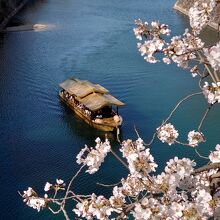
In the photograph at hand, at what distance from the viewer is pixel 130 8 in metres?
50.5

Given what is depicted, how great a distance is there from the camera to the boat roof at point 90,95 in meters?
22.0

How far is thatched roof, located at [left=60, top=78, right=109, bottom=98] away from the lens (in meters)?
23.3

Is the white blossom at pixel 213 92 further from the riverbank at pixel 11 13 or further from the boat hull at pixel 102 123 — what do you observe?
the riverbank at pixel 11 13

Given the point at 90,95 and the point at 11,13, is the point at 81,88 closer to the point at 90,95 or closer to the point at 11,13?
the point at 90,95

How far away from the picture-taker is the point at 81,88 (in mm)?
24016

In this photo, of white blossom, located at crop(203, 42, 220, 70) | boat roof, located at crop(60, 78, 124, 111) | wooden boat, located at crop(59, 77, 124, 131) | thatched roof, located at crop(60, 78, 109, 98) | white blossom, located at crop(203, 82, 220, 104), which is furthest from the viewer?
thatched roof, located at crop(60, 78, 109, 98)

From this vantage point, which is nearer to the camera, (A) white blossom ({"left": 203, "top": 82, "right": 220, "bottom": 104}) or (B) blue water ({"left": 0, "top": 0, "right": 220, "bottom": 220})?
(A) white blossom ({"left": 203, "top": 82, "right": 220, "bottom": 104})

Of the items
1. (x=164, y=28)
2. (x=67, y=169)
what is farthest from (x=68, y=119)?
(x=164, y=28)

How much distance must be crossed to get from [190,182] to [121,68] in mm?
26502

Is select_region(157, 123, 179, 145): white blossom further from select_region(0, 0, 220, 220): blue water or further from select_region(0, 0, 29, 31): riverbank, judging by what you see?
select_region(0, 0, 29, 31): riverbank

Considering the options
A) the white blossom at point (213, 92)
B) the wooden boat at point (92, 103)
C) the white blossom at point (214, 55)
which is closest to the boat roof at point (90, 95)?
the wooden boat at point (92, 103)

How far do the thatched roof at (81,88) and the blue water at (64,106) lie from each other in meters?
1.19

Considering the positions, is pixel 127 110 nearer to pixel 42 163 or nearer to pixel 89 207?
pixel 42 163

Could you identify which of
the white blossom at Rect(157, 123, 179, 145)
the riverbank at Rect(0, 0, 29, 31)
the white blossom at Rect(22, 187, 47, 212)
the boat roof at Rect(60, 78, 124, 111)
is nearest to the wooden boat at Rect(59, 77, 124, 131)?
the boat roof at Rect(60, 78, 124, 111)
